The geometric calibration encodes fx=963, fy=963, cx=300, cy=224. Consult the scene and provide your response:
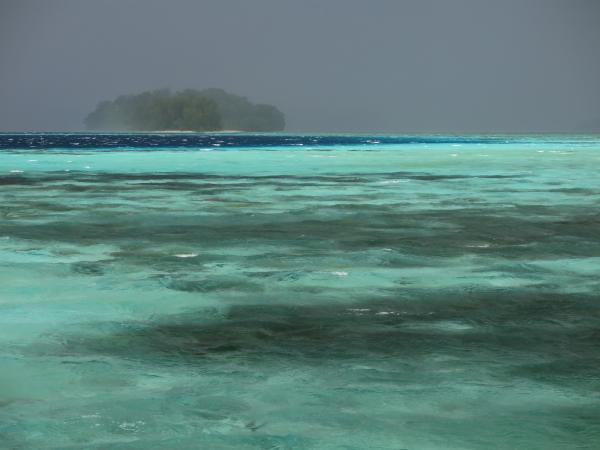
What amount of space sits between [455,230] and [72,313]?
293 inches

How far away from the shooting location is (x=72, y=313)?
7.75 meters

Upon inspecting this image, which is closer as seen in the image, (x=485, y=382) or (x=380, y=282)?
(x=485, y=382)

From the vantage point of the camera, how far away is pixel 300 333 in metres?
6.92

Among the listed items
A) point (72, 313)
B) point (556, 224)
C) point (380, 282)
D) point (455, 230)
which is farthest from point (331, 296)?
point (556, 224)

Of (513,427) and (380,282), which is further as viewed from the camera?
(380,282)

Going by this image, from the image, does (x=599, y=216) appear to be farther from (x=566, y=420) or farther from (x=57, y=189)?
(x=57, y=189)

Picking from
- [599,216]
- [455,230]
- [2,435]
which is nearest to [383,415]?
[2,435]

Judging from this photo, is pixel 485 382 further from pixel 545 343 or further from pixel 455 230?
pixel 455 230

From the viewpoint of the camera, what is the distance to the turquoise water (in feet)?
15.8

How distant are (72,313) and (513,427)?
416 centimetres

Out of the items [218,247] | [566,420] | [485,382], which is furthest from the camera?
[218,247]

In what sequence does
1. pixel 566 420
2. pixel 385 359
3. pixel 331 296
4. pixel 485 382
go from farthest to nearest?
pixel 331 296 → pixel 385 359 → pixel 485 382 → pixel 566 420

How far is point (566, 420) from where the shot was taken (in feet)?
16.1

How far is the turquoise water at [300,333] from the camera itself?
15.8 feet
